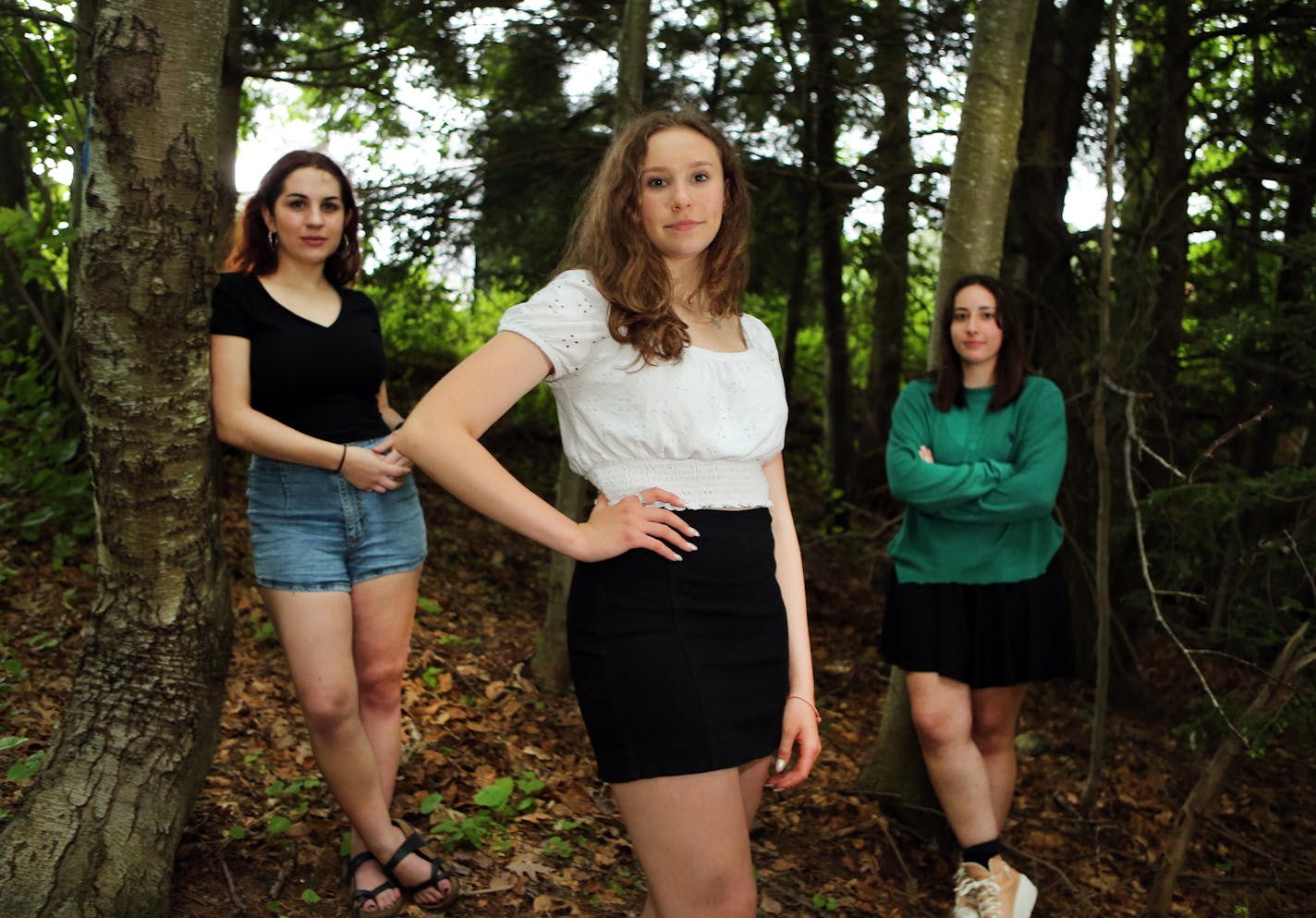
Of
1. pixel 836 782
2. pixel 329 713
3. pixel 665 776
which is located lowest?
pixel 836 782

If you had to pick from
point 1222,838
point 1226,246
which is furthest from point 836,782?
point 1226,246

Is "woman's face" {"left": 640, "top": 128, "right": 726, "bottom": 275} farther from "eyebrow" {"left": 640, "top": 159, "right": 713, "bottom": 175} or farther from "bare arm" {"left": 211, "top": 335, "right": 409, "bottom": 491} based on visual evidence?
"bare arm" {"left": 211, "top": 335, "right": 409, "bottom": 491}

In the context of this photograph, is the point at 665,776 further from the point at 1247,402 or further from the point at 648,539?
the point at 1247,402

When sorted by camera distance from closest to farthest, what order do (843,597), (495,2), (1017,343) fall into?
(1017,343), (495,2), (843,597)

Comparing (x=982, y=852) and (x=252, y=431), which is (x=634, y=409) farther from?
(x=982, y=852)

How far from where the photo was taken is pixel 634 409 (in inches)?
88.4

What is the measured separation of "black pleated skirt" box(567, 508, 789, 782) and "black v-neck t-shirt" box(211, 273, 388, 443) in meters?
1.33

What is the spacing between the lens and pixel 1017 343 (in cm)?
412

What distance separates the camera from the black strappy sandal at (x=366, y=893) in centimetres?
328

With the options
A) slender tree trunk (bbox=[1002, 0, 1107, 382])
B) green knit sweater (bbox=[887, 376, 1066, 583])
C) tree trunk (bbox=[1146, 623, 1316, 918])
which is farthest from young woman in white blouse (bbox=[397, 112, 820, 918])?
slender tree trunk (bbox=[1002, 0, 1107, 382])

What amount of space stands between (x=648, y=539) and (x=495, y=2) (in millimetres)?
4756

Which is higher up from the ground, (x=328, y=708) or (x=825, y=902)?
(x=328, y=708)

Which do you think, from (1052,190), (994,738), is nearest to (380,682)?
(994,738)

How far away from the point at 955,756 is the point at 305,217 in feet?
9.41
